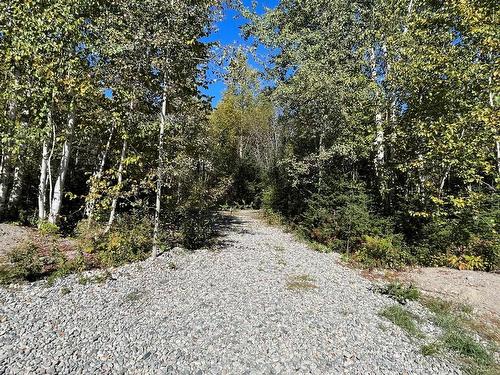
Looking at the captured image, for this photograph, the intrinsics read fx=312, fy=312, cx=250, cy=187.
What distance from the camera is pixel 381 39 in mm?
13422

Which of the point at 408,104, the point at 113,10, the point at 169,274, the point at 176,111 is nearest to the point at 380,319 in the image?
the point at 169,274

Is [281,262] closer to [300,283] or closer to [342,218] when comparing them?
[300,283]

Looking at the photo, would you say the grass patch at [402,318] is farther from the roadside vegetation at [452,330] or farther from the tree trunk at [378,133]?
the tree trunk at [378,133]

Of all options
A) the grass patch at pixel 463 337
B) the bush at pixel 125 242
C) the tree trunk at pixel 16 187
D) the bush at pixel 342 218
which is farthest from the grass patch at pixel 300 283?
the tree trunk at pixel 16 187

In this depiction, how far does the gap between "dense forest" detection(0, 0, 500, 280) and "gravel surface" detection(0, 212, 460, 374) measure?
90.1 inches

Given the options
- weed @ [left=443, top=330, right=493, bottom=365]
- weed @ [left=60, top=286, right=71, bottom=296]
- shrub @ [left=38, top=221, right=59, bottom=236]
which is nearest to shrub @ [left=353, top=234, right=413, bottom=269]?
weed @ [left=443, top=330, right=493, bottom=365]

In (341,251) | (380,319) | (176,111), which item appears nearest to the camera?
(380,319)

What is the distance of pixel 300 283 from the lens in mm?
8359

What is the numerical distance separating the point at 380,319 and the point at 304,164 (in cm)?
926

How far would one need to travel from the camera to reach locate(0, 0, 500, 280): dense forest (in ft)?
31.2

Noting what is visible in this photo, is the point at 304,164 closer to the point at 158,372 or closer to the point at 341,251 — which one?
the point at 341,251

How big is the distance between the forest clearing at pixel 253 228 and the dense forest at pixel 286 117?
87 mm

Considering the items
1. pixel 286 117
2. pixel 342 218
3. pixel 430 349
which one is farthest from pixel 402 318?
pixel 286 117

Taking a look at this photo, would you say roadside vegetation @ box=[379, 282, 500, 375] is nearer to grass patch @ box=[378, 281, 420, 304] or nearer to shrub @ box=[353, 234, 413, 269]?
grass patch @ box=[378, 281, 420, 304]
